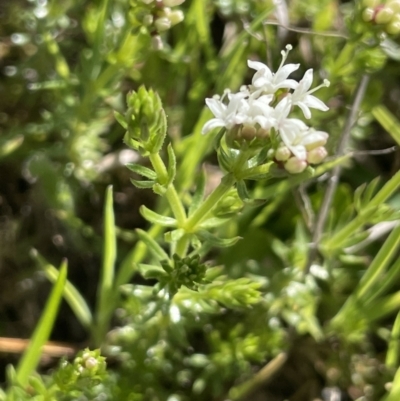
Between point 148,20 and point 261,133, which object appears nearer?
point 261,133

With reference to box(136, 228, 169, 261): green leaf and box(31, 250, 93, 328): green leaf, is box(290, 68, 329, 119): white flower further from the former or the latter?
box(31, 250, 93, 328): green leaf

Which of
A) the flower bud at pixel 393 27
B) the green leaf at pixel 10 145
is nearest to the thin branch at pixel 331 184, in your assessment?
the flower bud at pixel 393 27

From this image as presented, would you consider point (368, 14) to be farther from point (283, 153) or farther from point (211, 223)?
point (211, 223)

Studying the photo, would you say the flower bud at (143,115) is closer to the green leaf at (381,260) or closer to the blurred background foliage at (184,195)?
the blurred background foliage at (184,195)

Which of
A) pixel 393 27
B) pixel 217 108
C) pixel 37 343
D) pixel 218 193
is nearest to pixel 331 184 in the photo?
pixel 393 27

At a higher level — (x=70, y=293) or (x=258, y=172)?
(x=258, y=172)
